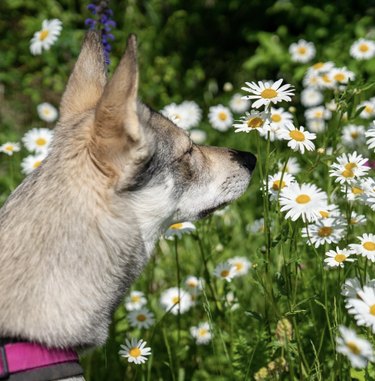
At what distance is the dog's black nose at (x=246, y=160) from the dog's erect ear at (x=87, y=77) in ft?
2.40

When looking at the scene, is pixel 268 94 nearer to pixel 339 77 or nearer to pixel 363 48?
pixel 339 77

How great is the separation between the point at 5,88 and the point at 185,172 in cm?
443

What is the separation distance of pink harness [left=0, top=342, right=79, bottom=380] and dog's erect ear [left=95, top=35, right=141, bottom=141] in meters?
0.76

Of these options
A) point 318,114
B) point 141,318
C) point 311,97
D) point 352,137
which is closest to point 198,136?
point 311,97

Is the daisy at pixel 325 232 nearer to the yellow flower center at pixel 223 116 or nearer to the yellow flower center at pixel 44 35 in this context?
the yellow flower center at pixel 223 116

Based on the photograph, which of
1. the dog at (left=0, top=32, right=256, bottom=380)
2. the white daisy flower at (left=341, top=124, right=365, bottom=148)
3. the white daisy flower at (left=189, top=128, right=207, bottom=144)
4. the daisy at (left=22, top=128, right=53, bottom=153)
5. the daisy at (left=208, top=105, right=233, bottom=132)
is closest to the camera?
the dog at (left=0, top=32, right=256, bottom=380)

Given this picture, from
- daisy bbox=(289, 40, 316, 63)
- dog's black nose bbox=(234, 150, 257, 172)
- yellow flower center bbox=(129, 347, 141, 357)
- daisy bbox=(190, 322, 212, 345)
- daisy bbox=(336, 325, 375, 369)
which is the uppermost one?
daisy bbox=(289, 40, 316, 63)

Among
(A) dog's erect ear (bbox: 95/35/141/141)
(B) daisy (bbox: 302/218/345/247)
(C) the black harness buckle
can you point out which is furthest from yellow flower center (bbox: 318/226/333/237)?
(C) the black harness buckle

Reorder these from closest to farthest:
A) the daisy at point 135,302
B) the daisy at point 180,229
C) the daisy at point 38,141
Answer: the daisy at point 180,229 < the daisy at point 135,302 < the daisy at point 38,141

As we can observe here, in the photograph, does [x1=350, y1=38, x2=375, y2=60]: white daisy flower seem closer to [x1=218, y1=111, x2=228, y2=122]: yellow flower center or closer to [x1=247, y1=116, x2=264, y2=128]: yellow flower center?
[x1=218, y1=111, x2=228, y2=122]: yellow flower center

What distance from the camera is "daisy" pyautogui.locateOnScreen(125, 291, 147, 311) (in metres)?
3.64

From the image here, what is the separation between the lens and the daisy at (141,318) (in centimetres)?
347

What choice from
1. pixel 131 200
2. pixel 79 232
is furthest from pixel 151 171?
pixel 79 232

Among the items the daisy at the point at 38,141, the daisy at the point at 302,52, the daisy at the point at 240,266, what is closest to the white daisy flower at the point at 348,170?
the daisy at the point at 240,266
